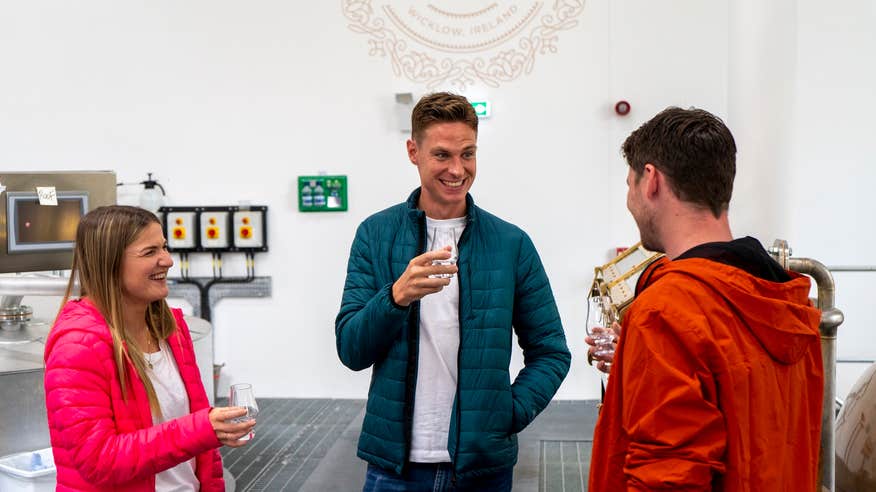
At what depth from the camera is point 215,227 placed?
5078mm

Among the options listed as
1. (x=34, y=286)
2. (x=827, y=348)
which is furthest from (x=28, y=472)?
(x=827, y=348)

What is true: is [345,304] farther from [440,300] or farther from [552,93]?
[552,93]

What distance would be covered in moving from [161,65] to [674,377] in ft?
15.5

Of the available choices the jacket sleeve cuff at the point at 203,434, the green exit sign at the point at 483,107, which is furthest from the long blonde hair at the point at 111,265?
the green exit sign at the point at 483,107

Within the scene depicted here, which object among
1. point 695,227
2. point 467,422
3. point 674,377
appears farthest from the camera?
point 467,422

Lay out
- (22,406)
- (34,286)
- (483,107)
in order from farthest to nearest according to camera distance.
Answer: (483,107) < (22,406) < (34,286)

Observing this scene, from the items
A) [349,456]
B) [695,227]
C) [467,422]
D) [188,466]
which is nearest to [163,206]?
[349,456]

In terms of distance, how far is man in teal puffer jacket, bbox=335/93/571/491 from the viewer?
177 cm

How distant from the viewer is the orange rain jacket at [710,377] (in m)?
1.21

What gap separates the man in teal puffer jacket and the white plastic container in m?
1.24

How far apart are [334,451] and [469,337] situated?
250 cm

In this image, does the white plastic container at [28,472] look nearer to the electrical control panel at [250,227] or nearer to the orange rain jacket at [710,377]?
the orange rain jacket at [710,377]

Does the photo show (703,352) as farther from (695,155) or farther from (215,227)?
(215,227)

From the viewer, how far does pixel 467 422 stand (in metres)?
1.77
